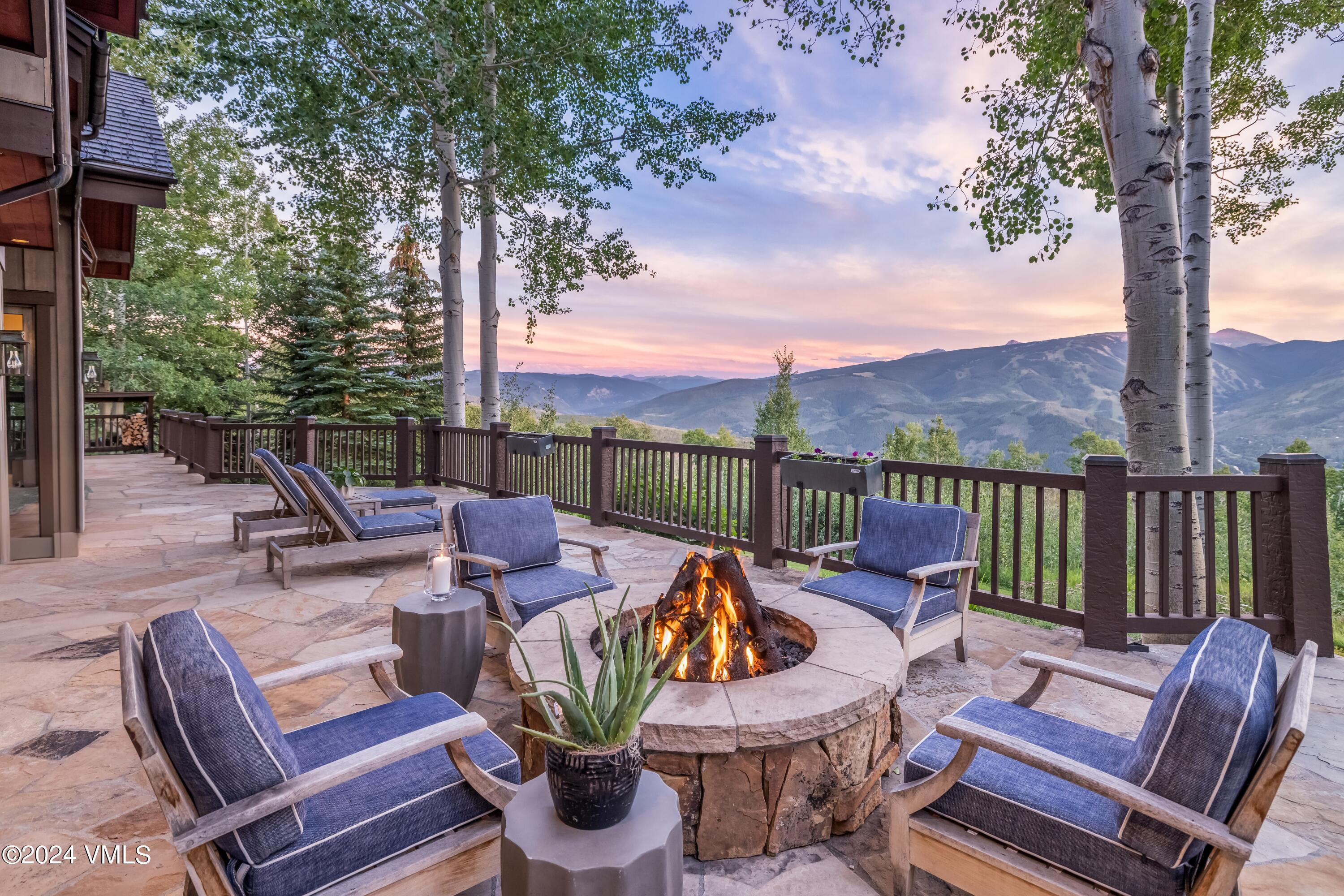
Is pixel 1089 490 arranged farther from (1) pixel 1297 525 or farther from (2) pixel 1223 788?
(2) pixel 1223 788

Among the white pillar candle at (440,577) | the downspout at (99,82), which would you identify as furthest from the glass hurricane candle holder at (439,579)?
the downspout at (99,82)

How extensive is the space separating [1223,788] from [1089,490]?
259cm

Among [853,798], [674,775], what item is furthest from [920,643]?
[674,775]

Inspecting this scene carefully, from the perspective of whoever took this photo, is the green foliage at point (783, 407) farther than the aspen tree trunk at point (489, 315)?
Yes

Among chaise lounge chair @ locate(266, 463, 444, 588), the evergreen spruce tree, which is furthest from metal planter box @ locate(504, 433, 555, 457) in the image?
the evergreen spruce tree

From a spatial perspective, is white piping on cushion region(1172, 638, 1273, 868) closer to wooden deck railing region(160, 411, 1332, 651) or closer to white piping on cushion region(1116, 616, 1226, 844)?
white piping on cushion region(1116, 616, 1226, 844)

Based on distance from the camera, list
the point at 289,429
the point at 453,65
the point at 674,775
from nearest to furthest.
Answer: the point at 674,775, the point at 453,65, the point at 289,429

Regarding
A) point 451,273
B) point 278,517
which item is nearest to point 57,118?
point 278,517

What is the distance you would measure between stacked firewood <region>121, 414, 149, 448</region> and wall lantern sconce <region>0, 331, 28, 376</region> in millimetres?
13002

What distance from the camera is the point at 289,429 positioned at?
9.84m

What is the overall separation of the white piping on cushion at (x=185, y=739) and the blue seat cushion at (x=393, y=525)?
3.76m

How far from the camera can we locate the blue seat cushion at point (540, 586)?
290 centimetres

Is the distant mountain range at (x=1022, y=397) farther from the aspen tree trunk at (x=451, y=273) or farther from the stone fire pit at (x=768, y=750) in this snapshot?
the stone fire pit at (x=768, y=750)

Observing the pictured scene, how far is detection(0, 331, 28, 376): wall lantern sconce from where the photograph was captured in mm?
4902
